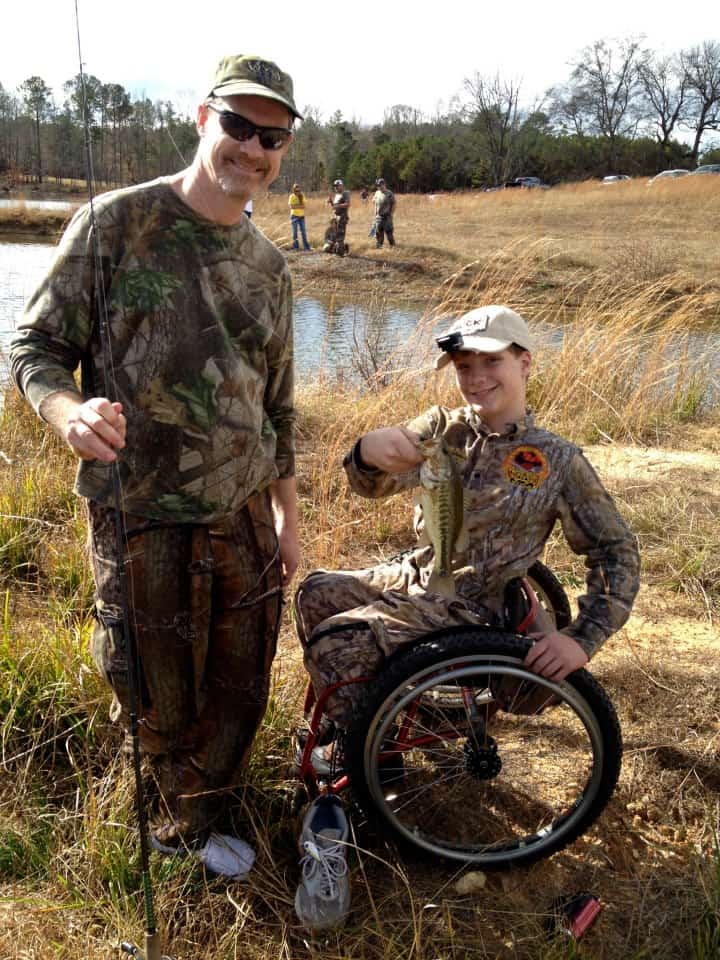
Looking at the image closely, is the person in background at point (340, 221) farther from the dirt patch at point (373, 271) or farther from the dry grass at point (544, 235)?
the dry grass at point (544, 235)

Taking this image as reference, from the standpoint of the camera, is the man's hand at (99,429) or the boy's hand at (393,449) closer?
the man's hand at (99,429)

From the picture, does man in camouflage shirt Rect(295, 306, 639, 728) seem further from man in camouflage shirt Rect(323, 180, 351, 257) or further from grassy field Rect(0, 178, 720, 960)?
man in camouflage shirt Rect(323, 180, 351, 257)

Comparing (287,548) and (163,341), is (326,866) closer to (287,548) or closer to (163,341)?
(287,548)

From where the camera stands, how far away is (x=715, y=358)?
8984 mm

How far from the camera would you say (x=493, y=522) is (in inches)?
98.7

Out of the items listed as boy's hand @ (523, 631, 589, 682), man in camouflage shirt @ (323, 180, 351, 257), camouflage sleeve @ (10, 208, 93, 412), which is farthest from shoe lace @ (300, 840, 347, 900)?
man in camouflage shirt @ (323, 180, 351, 257)

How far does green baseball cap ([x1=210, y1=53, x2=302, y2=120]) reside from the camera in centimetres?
203

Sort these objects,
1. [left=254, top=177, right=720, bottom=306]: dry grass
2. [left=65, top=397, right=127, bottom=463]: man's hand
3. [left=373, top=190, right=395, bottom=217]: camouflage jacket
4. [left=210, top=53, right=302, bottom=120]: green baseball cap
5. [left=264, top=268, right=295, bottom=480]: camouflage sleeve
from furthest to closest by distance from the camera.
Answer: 1. [left=373, top=190, right=395, bottom=217]: camouflage jacket
2. [left=254, top=177, right=720, bottom=306]: dry grass
3. [left=264, top=268, right=295, bottom=480]: camouflage sleeve
4. [left=210, top=53, right=302, bottom=120]: green baseball cap
5. [left=65, top=397, right=127, bottom=463]: man's hand

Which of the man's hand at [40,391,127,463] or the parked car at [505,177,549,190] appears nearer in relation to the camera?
the man's hand at [40,391,127,463]

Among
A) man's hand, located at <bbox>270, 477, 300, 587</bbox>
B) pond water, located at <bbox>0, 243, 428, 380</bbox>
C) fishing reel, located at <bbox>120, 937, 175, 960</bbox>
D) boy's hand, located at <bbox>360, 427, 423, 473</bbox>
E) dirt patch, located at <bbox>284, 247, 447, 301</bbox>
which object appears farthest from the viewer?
dirt patch, located at <bbox>284, 247, 447, 301</bbox>

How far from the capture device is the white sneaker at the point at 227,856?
2471 mm

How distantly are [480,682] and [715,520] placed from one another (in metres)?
2.98

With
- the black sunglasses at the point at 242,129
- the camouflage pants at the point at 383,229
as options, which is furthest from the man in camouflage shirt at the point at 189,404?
the camouflage pants at the point at 383,229

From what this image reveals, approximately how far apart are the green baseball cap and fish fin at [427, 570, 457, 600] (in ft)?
4.52
